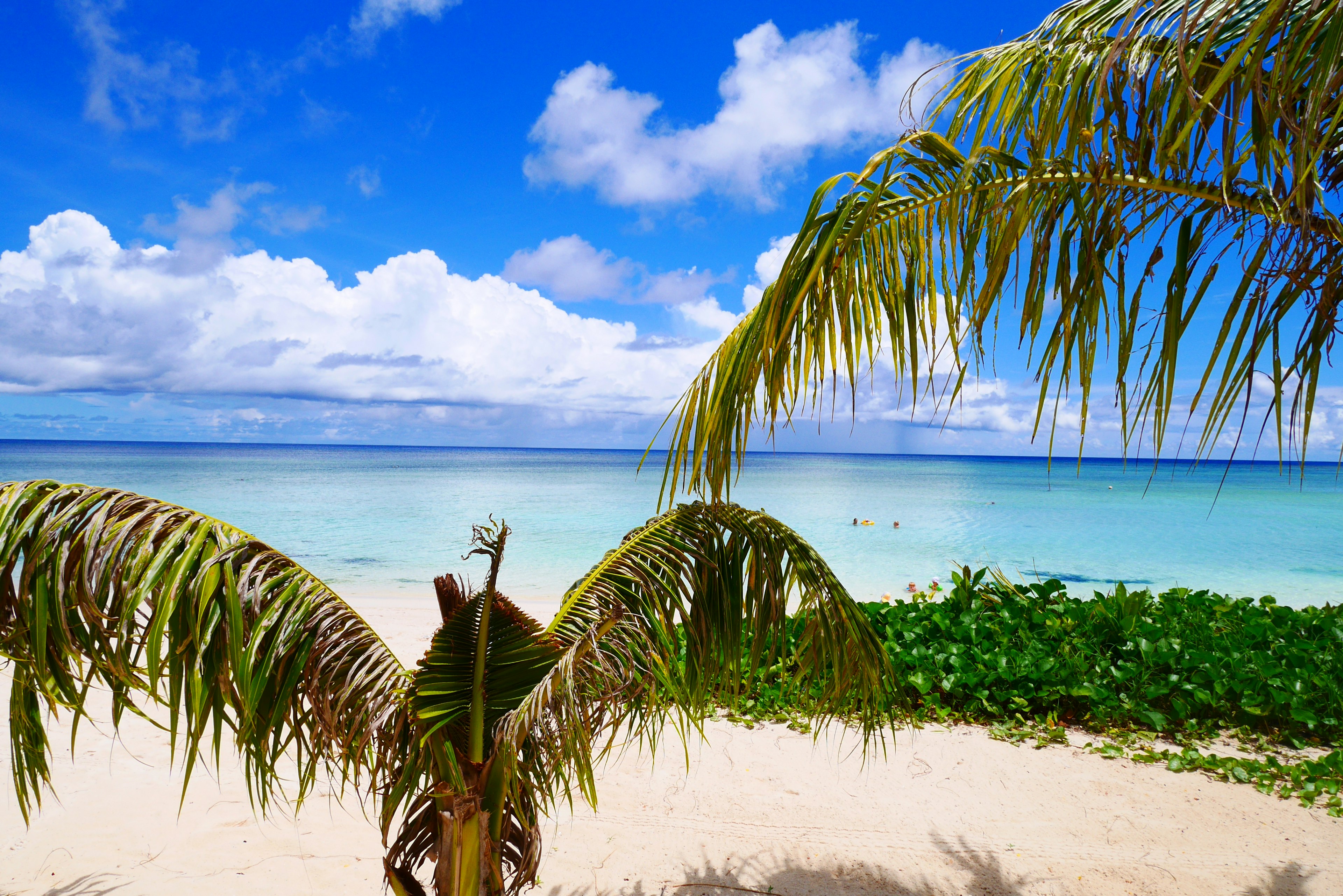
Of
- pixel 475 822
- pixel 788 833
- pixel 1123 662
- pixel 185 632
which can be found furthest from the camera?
pixel 1123 662

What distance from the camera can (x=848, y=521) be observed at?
26.1 meters

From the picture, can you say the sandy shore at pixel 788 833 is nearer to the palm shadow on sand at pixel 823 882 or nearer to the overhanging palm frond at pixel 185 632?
the palm shadow on sand at pixel 823 882

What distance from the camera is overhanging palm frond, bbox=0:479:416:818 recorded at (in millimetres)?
1897

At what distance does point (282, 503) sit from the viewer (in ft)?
95.5

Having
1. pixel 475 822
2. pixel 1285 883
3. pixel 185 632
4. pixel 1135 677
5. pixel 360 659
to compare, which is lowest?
pixel 1285 883

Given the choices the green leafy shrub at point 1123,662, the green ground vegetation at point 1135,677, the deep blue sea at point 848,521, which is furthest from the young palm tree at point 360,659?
the green leafy shrub at point 1123,662

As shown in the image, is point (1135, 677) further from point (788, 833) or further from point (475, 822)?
point (475, 822)

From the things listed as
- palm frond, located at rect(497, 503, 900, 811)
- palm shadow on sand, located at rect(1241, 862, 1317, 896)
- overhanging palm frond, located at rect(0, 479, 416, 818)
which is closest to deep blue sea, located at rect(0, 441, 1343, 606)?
palm frond, located at rect(497, 503, 900, 811)

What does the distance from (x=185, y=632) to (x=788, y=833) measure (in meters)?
3.06

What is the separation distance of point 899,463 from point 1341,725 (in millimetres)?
101554

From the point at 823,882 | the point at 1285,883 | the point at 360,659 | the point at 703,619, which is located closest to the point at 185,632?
the point at 360,659

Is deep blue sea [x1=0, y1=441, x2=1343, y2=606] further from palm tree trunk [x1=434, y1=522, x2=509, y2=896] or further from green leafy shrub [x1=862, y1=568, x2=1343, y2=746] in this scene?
palm tree trunk [x1=434, y1=522, x2=509, y2=896]

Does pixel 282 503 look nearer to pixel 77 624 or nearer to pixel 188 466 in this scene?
pixel 77 624

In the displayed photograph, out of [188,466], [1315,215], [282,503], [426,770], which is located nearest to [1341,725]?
[1315,215]
